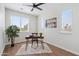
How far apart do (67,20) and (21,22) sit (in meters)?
1.45

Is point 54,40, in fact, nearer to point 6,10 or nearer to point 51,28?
point 51,28

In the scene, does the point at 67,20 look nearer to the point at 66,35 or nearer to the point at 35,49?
the point at 66,35

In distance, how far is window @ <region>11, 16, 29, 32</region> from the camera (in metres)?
2.06

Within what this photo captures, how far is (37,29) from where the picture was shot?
220 cm

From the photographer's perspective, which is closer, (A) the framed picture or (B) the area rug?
(B) the area rug

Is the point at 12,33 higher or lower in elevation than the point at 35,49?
higher

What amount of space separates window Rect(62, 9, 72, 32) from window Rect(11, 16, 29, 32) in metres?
1.21

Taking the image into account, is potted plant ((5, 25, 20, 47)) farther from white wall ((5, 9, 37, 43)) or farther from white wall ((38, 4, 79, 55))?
white wall ((38, 4, 79, 55))

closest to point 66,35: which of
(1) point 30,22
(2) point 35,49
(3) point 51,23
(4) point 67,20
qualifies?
(4) point 67,20

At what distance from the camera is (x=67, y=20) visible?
2816 millimetres

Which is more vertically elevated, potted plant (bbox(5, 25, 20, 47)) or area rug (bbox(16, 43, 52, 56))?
potted plant (bbox(5, 25, 20, 47))

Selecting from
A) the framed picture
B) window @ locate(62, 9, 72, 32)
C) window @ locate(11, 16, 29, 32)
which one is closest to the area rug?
window @ locate(11, 16, 29, 32)

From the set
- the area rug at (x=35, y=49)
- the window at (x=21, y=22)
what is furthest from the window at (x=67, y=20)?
the window at (x=21, y=22)

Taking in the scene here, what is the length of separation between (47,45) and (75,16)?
136 centimetres
